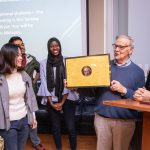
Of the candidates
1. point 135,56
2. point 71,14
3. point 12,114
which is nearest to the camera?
point 12,114

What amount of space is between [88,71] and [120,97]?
317mm

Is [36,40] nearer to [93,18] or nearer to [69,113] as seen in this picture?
[93,18]

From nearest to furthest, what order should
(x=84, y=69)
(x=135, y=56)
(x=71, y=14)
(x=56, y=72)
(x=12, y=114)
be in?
1. (x=12, y=114)
2. (x=84, y=69)
3. (x=56, y=72)
4. (x=135, y=56)
5. (x=71, y=14)

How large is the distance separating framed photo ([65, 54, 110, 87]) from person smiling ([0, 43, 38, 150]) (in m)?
0.37

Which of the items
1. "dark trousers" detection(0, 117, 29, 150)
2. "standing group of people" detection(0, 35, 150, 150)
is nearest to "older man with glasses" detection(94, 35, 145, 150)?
"standing group of people" detection(0, 35, 150, 150)

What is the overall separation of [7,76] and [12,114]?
0.28 m

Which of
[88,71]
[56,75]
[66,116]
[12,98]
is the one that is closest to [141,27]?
[56,75]

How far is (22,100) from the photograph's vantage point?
2.09m

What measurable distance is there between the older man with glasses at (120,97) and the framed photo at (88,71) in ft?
0.26

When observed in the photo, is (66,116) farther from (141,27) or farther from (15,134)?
(141,27)

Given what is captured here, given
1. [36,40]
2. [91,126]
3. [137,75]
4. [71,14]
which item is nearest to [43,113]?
[91,126]

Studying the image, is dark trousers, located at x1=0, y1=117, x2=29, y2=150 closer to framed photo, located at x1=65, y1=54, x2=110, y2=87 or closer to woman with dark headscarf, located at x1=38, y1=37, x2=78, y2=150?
framed photo, located at x1=65, y1=54, x2=110, y2=87

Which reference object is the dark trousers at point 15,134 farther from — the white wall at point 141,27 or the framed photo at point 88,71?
the white wall at point 141,27

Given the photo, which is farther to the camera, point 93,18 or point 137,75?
point 93,18
